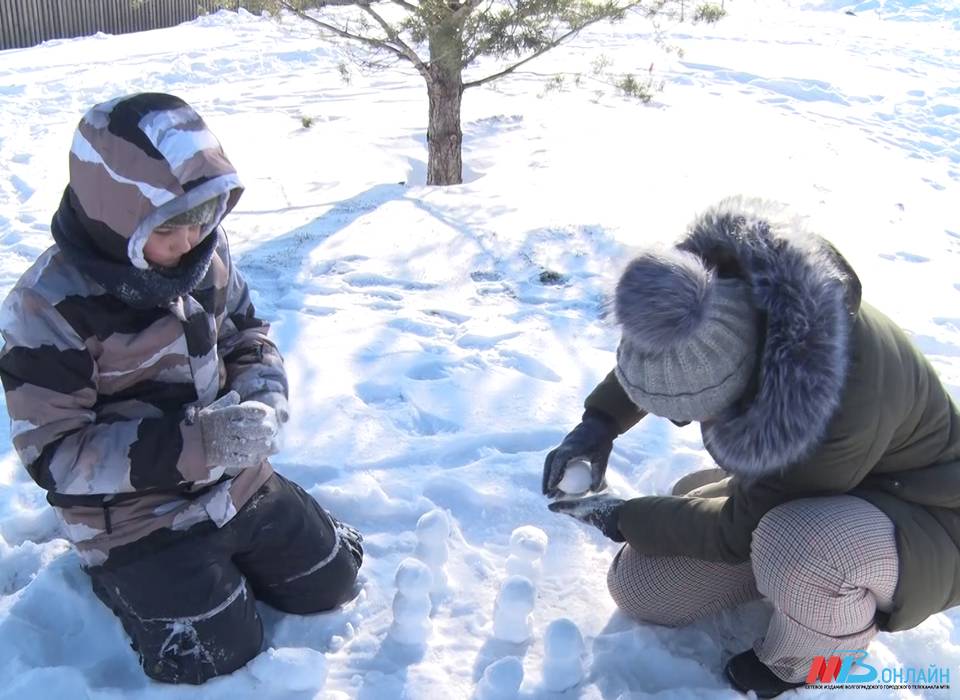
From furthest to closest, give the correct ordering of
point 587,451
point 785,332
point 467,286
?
point 467,286, point 587,451, point 785,332

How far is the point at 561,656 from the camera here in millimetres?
1686

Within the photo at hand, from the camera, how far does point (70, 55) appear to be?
400 inches

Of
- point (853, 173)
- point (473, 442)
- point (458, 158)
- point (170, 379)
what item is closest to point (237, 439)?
point (170, 379)

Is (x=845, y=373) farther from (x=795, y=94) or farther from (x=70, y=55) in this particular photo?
(x=70, y=55)

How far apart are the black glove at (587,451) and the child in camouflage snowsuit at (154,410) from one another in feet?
1.79

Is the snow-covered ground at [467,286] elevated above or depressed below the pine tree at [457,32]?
below

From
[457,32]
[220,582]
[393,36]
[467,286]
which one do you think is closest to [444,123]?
[393,36]

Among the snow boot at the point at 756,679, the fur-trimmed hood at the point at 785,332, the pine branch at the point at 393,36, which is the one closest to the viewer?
the fur-trimmed hood at the point at 785,332

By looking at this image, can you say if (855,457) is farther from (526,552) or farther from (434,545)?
(434,545)

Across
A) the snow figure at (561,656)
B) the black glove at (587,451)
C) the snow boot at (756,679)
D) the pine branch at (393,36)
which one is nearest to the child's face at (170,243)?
the black glove at (587,451)

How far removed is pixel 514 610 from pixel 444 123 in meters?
4.20

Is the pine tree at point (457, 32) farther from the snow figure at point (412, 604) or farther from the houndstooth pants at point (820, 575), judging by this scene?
the houndstooth pants at point (820, 575)

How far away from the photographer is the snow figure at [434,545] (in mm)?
1938

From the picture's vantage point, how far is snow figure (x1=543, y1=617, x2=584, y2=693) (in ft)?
5.52
